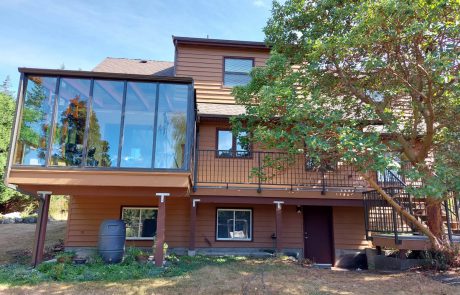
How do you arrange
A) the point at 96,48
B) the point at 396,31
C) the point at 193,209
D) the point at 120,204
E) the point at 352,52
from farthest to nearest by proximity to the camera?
the point at 96,48, the point at 120,204, the point at 193,209, the point at 352,52, the point at 396,31

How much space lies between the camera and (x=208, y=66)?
1245 cm

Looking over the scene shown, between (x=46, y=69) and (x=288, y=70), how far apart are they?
254 inches

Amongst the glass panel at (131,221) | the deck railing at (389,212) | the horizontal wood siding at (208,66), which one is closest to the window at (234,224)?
the glass panel at (131,221)

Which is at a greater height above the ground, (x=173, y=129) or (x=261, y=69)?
(x=261, y=69)

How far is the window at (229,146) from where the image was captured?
1115 centimetres

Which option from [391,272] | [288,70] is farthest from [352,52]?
[391,272]

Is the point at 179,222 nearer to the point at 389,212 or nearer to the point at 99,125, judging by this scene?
the point at 99,125

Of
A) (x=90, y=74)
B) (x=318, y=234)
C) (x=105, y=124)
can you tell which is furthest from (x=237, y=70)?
(x=318, y=234)

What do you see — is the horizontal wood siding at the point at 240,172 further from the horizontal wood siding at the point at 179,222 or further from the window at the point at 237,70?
the window at the point at 237,70

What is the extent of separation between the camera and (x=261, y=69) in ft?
31.0

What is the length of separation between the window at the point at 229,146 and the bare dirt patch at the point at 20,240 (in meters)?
6.75

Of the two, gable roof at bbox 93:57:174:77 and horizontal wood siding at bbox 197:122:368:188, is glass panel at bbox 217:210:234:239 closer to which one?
horizontal wood siding at bbox 197:122:368:188

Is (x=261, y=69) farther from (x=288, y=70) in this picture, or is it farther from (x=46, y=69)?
(x=46, y=69)

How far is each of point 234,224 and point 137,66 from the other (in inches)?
314
